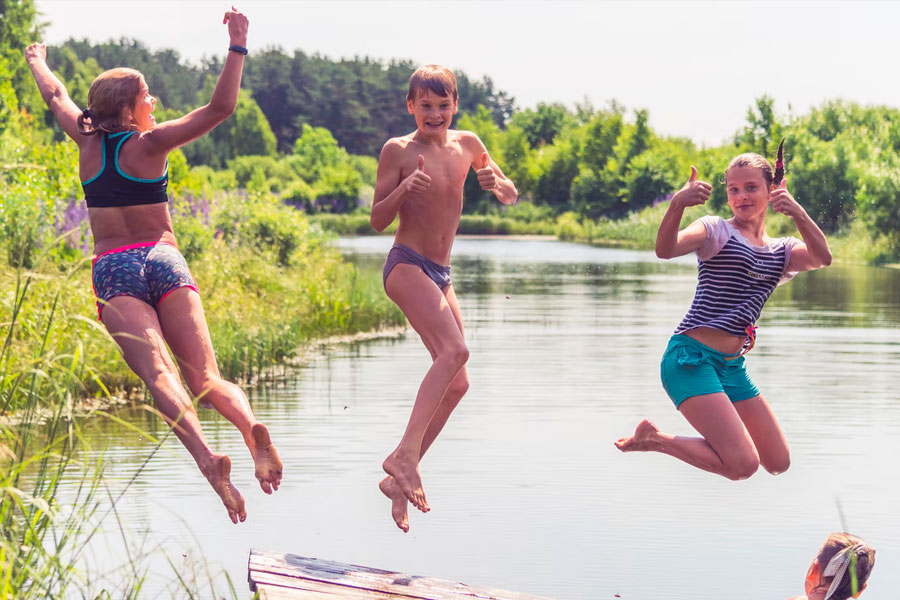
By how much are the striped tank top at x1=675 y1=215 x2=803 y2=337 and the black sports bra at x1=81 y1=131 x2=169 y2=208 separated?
2.40 metres

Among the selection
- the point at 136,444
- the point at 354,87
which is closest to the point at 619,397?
the point at 136,444

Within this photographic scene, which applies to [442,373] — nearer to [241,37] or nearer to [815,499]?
[241,37]

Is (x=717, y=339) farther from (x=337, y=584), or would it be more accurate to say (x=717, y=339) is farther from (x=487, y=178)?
(x=337, y=584)

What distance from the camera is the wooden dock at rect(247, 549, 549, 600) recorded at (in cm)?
532

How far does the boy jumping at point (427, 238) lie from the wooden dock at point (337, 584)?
449mm

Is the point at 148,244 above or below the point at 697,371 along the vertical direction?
above

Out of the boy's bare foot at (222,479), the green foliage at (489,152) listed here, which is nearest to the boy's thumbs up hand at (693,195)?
the boy's bare foot at (222,479)

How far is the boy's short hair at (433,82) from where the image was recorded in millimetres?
6305

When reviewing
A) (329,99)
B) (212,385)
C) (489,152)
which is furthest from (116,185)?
(329,99)

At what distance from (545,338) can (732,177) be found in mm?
11692

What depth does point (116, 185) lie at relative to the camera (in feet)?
18.9

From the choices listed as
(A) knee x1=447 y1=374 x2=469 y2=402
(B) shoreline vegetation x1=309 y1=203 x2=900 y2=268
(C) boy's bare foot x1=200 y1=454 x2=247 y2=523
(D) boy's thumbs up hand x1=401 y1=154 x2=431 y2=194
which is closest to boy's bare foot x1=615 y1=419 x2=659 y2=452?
(A) knee x1=447 y1=374 x2=469 y2=402

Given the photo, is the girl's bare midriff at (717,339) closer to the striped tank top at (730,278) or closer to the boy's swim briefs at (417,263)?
the striped tank top at (730,278)

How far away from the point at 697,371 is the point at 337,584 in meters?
1.92
